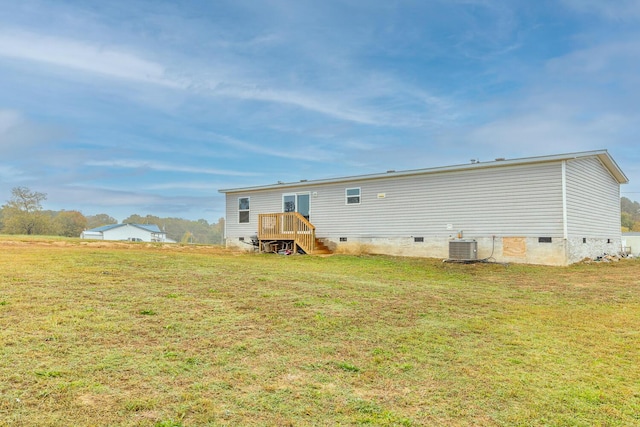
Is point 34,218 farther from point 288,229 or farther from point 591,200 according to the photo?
point 591,200

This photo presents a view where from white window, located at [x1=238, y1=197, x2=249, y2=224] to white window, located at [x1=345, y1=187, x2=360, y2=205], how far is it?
580cm

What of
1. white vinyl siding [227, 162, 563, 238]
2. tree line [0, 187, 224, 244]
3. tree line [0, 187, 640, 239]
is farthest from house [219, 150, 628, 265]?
tree line [0, 187, 640, 239]

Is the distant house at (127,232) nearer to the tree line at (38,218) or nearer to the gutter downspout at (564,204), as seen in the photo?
the tree line at (38,218)

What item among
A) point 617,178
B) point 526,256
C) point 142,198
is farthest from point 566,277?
point 142,198

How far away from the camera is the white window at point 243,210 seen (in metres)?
19.4

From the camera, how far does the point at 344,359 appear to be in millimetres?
3430

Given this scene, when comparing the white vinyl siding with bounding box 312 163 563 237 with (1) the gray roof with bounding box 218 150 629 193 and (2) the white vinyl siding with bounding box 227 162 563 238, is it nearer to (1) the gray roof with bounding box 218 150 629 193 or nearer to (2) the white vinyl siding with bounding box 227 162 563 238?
(2) the white vinyl siding with bounding box 227 162 563 238

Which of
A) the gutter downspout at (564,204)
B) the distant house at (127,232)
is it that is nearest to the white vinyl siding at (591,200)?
the gutter downspout at (564,204)

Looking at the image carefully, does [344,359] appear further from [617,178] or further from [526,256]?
[617,178]

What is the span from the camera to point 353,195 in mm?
16156

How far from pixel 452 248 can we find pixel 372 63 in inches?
359

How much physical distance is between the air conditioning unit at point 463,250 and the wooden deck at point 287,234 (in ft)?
19.1

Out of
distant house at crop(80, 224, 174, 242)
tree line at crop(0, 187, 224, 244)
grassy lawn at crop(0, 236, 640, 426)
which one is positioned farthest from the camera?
distant house at crop(80, 224, 174, 242)

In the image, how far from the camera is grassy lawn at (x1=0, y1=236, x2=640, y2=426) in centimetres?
242
